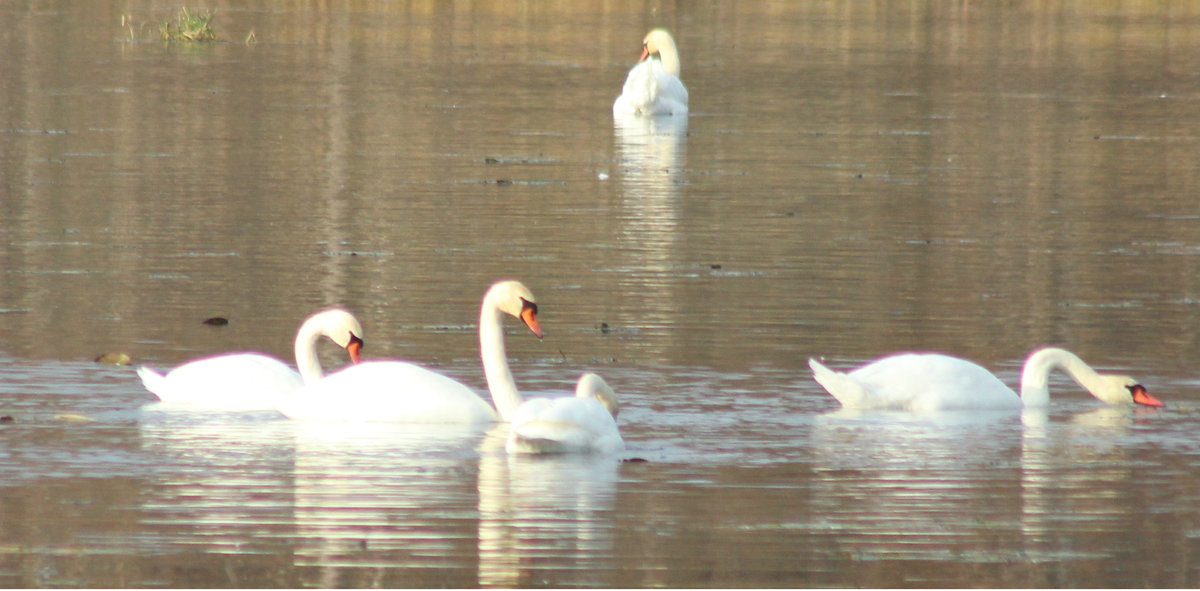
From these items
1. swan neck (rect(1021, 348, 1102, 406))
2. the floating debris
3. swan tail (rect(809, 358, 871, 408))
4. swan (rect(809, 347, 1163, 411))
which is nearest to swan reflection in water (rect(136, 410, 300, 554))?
the floating debris

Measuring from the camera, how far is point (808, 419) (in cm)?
1054

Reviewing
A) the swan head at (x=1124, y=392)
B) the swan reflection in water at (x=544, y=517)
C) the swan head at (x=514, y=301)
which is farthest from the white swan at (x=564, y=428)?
the swan head at (x=1124, y=392)

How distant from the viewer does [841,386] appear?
10719 mm

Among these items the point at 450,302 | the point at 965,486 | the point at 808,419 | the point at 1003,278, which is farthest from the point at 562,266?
the point at 965,486

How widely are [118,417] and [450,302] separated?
3774 mm

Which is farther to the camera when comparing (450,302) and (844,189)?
(844,189)

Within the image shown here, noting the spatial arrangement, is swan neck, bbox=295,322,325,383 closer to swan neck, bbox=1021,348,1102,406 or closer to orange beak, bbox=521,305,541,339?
orange beak, bbox=521,305,541,339

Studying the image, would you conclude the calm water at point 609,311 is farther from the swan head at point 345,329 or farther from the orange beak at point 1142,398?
the swan head at point 345,329

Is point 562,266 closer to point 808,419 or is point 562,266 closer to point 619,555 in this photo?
point 808,419

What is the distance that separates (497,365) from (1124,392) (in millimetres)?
3094

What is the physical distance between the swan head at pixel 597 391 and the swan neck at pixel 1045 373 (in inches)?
87.2

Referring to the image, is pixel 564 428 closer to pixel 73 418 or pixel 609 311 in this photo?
pixel 73 418

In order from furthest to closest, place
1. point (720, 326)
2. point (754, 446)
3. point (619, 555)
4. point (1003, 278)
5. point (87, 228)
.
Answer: point (87, 228)
point (1003, 278)
point (720, 326)
point (754, 446)
point (619, 555)

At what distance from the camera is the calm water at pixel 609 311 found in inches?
315
